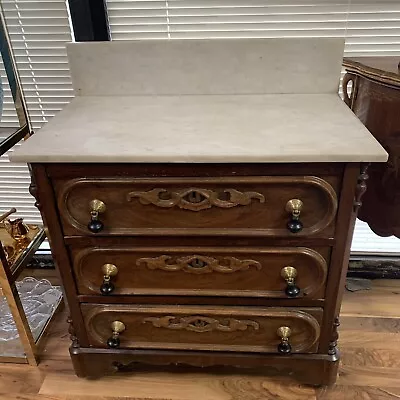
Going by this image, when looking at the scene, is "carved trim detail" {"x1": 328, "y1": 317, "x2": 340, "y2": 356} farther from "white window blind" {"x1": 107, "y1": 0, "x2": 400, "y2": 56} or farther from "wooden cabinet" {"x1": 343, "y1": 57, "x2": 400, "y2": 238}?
"white window blind" {"x1": 107, "y1": 0, "x2": 400, "y2": 56}

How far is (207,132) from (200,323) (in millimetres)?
490

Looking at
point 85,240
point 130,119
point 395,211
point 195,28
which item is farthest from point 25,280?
point 395,211

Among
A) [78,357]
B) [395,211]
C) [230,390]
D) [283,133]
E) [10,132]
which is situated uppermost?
[283,133]

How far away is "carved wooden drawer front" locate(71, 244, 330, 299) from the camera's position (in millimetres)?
1020

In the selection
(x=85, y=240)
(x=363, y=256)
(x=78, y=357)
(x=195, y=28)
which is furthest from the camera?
(x=363, y=256)

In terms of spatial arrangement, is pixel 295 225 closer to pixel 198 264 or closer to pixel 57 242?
pixel 198 264

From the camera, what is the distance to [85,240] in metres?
1.03

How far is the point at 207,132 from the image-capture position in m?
0.97

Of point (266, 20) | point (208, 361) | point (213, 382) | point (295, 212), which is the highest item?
point (266, 20)

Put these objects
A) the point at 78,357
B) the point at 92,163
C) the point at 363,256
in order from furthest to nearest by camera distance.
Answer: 1. the point at 363,256
2. the point at 78,357
3. the point at 92,163

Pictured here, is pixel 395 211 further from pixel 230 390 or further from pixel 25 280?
pixel 25 280

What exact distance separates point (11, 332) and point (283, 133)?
1.11 meters

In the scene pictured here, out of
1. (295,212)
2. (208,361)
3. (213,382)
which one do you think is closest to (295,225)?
(295,212)

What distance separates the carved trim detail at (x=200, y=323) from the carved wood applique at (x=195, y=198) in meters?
0.33
